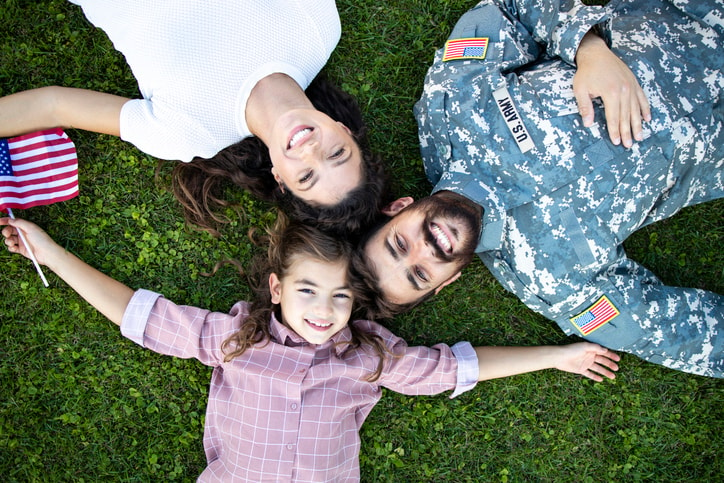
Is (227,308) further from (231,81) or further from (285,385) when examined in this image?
(231,81)

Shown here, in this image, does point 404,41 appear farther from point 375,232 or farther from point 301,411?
point 301,411

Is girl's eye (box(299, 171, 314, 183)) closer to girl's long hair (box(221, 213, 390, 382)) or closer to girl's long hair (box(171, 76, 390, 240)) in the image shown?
girl's long hair (box(171, 76, 390, 240))

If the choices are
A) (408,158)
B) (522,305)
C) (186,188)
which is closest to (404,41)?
(408,158)

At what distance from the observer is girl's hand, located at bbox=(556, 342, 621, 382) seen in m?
3.88

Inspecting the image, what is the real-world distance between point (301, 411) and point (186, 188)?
1759 millimetres

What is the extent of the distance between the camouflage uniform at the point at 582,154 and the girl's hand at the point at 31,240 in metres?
2.74

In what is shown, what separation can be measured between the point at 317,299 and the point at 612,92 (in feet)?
7.02

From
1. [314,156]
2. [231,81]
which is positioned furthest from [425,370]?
[231,81]

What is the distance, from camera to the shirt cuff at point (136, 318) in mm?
3584

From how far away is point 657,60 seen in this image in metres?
3.29

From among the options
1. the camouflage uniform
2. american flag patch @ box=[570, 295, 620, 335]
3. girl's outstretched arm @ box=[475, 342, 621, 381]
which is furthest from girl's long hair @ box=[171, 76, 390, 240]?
american flag patch @ box=[570, 295, 620, 335]

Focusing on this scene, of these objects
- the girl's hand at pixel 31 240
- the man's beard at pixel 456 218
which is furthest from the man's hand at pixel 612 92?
the girl's hand at pixel 31 240

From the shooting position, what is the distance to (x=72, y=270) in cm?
363

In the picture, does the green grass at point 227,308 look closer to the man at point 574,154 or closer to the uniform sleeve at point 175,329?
the uniform sleeve at point 175,329
